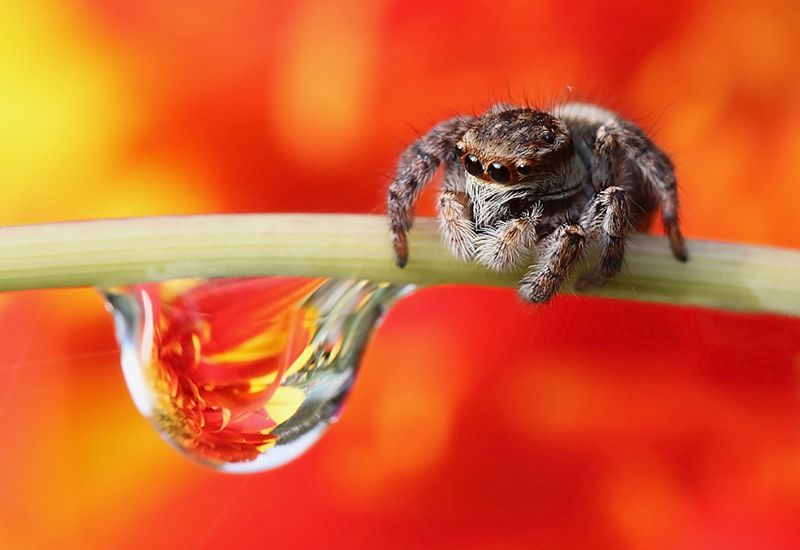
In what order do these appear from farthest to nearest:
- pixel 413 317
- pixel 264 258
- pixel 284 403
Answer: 1. pixel 413 317
2. pixel 284 403
3. pixel 264 258

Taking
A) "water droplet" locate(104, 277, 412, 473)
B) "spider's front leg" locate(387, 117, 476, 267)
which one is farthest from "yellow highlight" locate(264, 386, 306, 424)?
"spider's front leg" locate(387, 117, 476, 267)

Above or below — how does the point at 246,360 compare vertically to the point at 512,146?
below

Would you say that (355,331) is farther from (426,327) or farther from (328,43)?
(328,43)

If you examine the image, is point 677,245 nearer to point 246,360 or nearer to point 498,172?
point 498,172

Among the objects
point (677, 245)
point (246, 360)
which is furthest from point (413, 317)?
point (677, 245)

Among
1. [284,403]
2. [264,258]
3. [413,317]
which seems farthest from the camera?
[413,317]

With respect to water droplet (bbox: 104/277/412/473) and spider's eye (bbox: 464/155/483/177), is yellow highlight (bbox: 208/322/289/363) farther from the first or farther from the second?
spider's eye (bbox: 464/155/483/177)

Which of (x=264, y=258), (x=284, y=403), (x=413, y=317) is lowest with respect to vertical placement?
(x=413, y=317)
